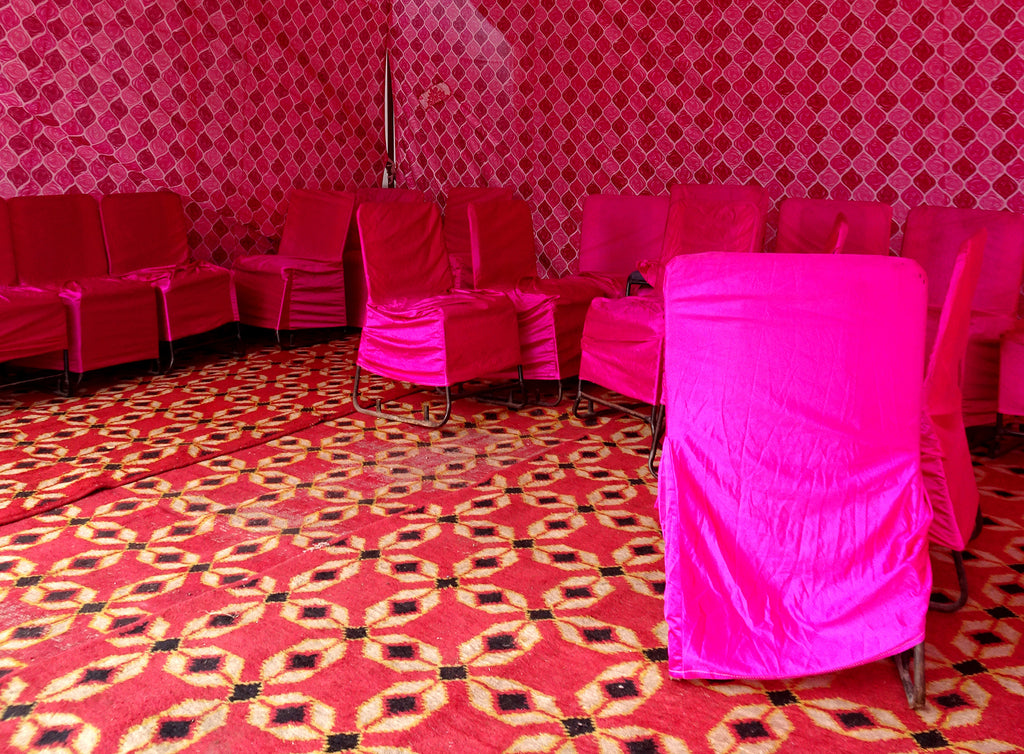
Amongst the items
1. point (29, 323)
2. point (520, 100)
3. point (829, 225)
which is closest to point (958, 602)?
point (829, 225)

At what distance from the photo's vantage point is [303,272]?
21.0 feet

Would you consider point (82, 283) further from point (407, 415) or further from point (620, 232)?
point (620, 232)

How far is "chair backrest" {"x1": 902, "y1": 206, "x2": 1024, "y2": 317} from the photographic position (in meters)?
4.36

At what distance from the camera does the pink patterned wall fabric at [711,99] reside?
5.35m

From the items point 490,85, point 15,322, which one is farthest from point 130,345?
point 490,85

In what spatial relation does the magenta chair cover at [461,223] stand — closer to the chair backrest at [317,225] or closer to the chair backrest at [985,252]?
the chair backrest at [317,225]

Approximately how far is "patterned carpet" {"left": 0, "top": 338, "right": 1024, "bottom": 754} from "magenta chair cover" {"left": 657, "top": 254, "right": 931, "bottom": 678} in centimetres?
19

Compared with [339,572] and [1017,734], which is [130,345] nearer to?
[339,572]

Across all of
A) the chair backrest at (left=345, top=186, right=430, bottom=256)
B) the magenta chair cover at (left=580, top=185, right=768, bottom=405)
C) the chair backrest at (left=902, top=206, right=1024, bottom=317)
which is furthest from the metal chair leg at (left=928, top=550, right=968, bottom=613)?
the chair backrest at (left=345, top=186, right=430, bottom=256)

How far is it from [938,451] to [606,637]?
108 centimetres

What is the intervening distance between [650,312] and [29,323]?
11.2 feet

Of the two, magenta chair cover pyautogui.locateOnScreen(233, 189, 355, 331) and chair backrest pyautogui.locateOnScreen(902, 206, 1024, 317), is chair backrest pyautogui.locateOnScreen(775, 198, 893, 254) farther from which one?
magenta chair cover pyautogui.locateOnScreen(233, 189, 355, 331)

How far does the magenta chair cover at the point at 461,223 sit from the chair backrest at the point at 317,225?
0.79 m

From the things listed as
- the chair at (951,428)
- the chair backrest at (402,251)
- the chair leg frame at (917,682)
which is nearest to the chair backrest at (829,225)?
the chair backrest at (402,251)
